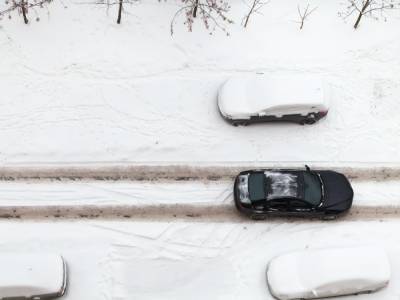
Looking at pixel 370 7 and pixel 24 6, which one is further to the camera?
pixel 370 7

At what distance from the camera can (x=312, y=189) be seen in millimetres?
16641

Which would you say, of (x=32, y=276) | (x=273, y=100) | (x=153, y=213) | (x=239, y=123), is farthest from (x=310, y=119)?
(x=32, y=276)

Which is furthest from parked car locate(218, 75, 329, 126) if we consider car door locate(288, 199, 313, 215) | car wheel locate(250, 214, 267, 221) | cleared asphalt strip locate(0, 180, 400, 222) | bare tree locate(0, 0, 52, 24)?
bare tree locate(0, 0, 52, 24)

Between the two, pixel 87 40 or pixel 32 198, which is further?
pixel 87 40

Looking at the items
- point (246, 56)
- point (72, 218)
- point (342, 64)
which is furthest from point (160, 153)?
point (342, 64)

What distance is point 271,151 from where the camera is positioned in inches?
709

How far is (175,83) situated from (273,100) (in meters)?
3.53

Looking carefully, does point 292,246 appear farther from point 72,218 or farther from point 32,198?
point 32,198

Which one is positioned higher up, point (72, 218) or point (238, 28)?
point (238, 28)

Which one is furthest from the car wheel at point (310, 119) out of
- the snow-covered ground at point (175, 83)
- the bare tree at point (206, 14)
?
the bare tree at point (206, 14)

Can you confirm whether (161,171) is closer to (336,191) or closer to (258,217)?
(258,217)

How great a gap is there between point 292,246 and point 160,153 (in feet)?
17.0

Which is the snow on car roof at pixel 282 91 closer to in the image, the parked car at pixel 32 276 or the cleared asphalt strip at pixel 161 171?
the cleared asphalt strip at pixel 161 171

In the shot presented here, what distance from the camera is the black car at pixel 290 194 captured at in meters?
16.4
